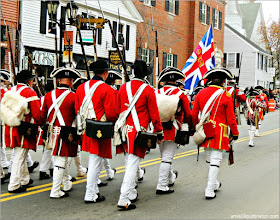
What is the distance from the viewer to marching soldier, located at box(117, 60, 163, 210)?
5.82 m

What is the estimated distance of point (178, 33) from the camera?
3219 cm

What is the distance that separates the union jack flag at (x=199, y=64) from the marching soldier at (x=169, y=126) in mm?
2855

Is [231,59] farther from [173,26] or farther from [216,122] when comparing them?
[216,122]

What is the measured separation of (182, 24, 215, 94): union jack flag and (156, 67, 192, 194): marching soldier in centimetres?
285

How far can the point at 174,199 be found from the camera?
647cm

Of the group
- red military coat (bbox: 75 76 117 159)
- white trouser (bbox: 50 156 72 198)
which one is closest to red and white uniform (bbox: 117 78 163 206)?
red military coat (bbox: 75 76 117 159)

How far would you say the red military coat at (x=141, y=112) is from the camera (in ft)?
19.3

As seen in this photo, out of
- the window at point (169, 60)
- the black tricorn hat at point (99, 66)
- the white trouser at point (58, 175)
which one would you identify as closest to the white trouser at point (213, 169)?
the black tricorn hat at point (99, 66)

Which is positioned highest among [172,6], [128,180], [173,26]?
[172,6]

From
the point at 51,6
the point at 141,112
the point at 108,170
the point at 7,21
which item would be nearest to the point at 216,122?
the point at 141,112

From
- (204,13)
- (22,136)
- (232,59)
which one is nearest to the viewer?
(22,136)

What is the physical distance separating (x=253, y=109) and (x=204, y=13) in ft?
77.4

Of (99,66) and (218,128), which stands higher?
(99,66)

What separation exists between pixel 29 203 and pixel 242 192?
3.83 meters
